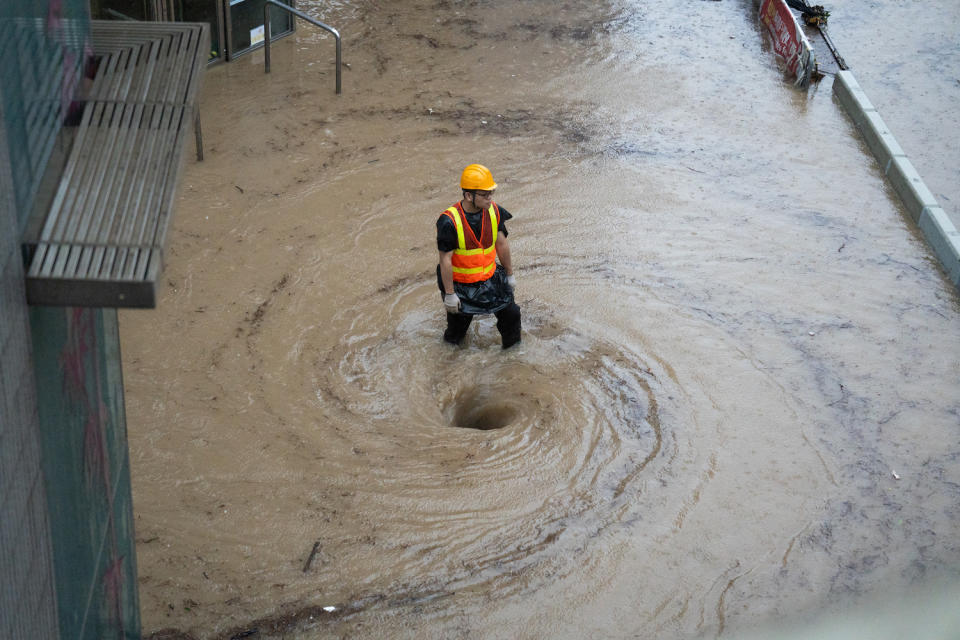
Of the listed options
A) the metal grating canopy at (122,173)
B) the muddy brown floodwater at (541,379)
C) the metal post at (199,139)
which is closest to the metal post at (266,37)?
the muddy brown floodwater at (541,379)

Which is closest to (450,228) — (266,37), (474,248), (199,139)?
(474,248)

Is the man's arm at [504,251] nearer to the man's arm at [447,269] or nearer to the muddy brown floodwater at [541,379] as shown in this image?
the man's arm at [447,269]

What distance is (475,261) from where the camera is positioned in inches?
315

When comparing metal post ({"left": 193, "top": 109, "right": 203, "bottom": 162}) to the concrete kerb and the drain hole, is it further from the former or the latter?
the concrete kerb

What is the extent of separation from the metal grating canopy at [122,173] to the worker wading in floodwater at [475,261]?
10.9ft

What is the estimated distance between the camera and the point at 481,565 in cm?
661

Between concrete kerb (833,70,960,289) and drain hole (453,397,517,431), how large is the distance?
502 centimetres

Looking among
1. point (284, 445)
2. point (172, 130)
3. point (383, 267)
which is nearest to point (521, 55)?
point (383, 267)

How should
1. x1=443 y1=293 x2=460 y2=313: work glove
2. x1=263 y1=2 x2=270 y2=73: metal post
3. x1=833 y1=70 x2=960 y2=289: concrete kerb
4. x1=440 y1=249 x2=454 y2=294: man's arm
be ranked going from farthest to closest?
x1=263 y1=2 x2=270 y2=73: metal post → x1=833 y1=70 x2=960 y2=289: concrete kerb → x1=443 y1=293 x2=460 y2=313: work glove → x1=440 y1=249 x2=454 y2=294: man's arm

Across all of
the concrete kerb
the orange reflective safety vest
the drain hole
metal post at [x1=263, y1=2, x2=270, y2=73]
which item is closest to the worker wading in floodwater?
the orange reflective safety vest

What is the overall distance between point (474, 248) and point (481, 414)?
4.52 ft

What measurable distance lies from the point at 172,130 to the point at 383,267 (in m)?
5.68

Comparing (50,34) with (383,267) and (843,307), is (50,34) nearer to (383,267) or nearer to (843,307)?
(383,267)

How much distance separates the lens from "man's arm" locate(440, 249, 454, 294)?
26.1 feet
